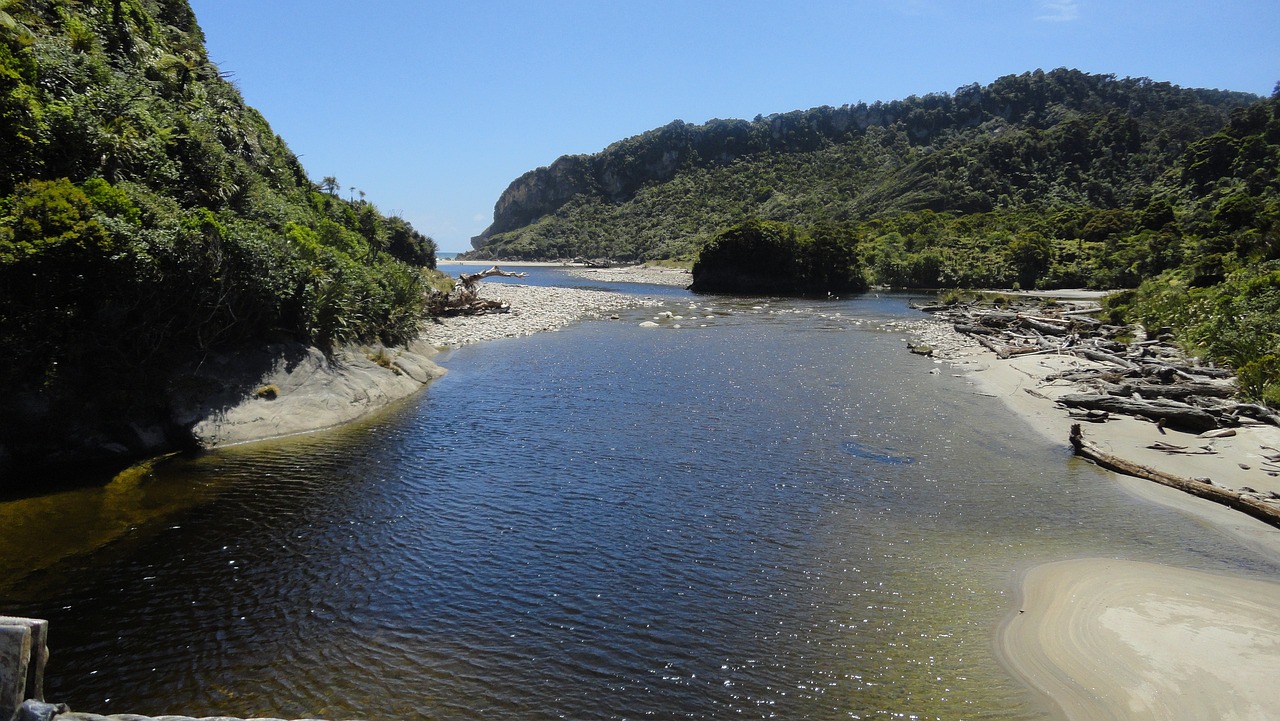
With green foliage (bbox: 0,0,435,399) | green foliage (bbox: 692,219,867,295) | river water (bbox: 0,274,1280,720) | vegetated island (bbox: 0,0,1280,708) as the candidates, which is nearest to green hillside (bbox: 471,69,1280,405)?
green foliage (bbox: 692,219,867,295)

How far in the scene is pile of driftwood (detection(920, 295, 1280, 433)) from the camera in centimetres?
2144

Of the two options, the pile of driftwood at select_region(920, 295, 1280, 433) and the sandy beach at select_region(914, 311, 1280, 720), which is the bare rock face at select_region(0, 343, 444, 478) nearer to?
the sandy beach at select_region(914, 311, 1280, 720)

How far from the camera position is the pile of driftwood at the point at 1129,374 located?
21438 mm

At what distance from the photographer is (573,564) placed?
13.4m

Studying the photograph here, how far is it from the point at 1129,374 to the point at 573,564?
26.2 m

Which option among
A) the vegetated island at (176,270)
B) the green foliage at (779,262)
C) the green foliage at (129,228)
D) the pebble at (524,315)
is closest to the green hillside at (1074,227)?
the green foliage at (779,262)

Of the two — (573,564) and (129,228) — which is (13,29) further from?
(573,564)

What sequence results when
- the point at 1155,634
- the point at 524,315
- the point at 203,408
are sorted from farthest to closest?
the point at 524,315
the point at 203,408
the point at 1155,634

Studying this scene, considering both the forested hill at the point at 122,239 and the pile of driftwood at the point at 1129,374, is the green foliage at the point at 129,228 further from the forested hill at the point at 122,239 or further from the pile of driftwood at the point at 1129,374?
the pile of driftwood at the point at 1129,374

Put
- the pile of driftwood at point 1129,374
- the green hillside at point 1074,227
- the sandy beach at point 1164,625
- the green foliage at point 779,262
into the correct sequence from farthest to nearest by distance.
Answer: the green foliage at point 779,262 < the green hillside at point 1074,227 < the pile of driftwood at point 1129,374 < the sandy beach at point 1164,625

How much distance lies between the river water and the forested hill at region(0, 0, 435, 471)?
3.77 m

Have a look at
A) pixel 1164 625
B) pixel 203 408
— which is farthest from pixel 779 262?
pixel 1164 625

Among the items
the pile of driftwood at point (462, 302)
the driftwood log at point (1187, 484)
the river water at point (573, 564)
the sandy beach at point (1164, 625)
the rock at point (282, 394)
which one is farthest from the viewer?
the pile of driftwood at point (462, 302)

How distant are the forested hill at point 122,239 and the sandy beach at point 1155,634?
22.6 m
